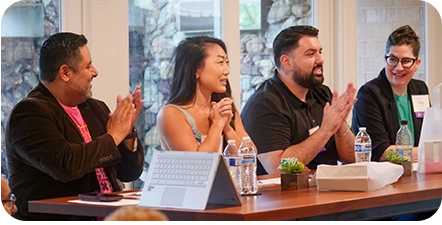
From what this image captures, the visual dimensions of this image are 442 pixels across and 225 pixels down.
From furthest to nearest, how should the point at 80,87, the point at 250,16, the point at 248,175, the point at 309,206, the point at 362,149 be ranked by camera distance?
the point at 250,16 < the point at 362,149 < the point at 80,87 < the point at 248,175 < the point at 309,206

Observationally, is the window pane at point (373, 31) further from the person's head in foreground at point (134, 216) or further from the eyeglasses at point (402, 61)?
the person's head in foreground at point (134, 216)

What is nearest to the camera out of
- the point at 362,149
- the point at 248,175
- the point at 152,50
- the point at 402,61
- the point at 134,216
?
the point at 134,216

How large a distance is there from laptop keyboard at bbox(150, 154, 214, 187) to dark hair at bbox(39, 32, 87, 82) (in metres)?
0.81

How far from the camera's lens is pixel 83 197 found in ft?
8.74

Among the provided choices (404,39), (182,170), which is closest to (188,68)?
(182,170)

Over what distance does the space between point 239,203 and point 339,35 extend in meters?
3.20

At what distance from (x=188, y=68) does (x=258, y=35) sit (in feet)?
4.52

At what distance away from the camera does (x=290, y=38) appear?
4.13 meters

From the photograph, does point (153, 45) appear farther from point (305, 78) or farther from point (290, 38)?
point (305, 78)

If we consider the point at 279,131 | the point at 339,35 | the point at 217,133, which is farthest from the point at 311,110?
the point at 339,35

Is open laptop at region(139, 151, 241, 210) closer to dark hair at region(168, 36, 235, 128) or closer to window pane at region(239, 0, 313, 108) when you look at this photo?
dark hair at region(168, 36, 235, 128)

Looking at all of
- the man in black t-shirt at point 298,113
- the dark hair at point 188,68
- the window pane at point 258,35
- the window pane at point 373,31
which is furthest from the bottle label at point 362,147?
the window pane at point 373,31

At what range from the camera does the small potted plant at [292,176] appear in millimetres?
2938

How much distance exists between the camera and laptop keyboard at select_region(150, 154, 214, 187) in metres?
2.45
